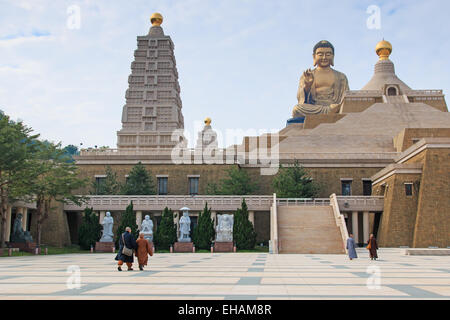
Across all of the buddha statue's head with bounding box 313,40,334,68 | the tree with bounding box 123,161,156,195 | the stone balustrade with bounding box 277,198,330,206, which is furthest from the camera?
the buddha statue's head with bounding box 313,40,334,68

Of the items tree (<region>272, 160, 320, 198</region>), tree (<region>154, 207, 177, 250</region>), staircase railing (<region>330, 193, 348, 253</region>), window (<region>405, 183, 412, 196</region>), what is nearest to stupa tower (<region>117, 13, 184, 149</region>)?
tree (<region>272, 160, 320, 198</region>)

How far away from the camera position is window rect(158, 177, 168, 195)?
1529 inches

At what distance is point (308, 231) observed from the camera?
93.3 ft

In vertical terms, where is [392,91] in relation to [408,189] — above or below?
above

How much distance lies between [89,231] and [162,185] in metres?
9.41

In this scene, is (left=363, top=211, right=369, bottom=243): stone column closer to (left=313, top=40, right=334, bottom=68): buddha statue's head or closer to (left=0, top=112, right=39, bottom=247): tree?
(left=0, top=112, right=39, bottom=247): tree

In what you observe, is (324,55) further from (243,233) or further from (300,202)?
(243,233)

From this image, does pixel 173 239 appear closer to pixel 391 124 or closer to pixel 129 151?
pixel 129 151

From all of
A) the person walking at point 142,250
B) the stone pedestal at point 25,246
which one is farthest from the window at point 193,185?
the person walking at point 142,250

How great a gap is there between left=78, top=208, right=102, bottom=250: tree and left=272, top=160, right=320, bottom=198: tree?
42.7ft

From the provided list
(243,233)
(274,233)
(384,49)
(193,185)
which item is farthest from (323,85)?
(274,233)

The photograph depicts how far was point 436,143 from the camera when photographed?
96.3 ft
